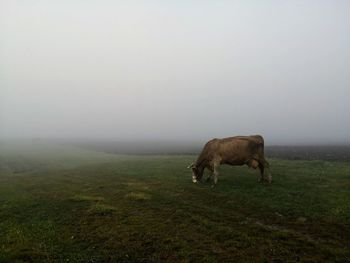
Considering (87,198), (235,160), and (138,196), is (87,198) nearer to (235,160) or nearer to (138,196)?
(138,196)

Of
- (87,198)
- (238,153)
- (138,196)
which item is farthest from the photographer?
(238,153)

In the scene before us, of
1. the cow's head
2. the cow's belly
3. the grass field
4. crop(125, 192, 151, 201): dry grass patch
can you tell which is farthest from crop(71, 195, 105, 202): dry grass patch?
the cow's belly

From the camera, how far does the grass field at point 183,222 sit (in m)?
11.4

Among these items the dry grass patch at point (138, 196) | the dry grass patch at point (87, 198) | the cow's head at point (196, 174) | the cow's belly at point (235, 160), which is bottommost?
the dry grass patch at point (87, 198)

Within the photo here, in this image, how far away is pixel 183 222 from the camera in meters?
14.7

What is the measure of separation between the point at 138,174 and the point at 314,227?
797 inches

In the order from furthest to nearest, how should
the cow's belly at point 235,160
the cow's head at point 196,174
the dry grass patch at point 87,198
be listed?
the cow's head at point 196,174 → the cow's belly at point 235,160 → the dry grass patch at point 87,198

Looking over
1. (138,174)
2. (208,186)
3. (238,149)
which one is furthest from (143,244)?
(138,174)

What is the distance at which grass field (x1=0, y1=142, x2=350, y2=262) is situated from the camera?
11352 millimetres

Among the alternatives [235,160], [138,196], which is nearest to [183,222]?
[138,196]

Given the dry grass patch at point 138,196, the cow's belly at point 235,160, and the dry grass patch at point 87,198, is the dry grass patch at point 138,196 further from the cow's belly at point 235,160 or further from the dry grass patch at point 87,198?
the cow's belly at point 235,160

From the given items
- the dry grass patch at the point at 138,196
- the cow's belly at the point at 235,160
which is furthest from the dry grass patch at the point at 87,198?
the cow's belly at the point at 235,160

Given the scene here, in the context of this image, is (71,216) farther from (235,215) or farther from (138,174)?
(138,174)

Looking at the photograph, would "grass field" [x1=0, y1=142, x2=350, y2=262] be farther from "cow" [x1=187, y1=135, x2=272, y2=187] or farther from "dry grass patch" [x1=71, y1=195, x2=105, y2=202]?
"cow" [x1=187, y1=135, x2=272, y2=187]
